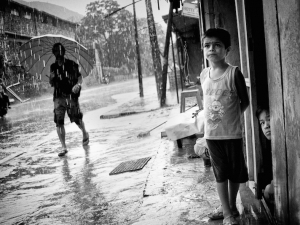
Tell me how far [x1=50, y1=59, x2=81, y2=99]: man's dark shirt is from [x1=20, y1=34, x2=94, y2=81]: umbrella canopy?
3.09 feet

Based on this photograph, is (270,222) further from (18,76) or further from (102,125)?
(18,76)

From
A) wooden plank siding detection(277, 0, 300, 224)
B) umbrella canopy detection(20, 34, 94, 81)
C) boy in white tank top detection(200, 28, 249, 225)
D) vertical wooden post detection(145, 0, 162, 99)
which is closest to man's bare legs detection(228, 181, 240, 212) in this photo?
boy in white tank top detection(200, 28, 249, 225)

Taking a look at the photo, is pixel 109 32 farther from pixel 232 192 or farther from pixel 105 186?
pixel 232 192

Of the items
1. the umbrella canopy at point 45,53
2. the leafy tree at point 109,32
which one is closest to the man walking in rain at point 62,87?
the umbrella canopy at point 45,53

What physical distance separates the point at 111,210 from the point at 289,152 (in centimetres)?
217

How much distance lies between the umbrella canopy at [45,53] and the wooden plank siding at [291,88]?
A: 249 inches

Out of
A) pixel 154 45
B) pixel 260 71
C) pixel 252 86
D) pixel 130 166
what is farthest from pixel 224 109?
pixel 154 45

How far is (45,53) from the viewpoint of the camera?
320 inches

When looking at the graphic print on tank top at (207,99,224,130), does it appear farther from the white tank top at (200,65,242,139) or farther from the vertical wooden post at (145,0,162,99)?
the vertical wooden post at (145,0,162,99)

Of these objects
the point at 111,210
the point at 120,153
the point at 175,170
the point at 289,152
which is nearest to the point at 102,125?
the point at 120,153

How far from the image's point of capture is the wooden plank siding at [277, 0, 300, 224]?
6.37ft

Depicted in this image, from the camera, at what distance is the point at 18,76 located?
31.2 meters

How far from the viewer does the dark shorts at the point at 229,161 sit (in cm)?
275

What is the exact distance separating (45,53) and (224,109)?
6395mm
